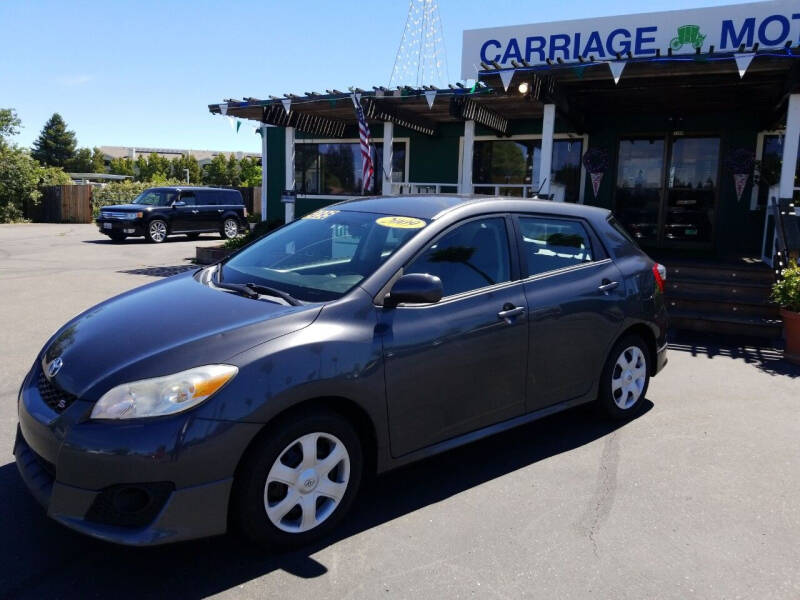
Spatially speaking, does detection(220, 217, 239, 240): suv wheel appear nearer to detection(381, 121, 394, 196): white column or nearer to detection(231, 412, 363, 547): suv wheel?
detection(381, 121, 394, 196): white column

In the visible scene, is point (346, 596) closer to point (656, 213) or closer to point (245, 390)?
point (245, 390)

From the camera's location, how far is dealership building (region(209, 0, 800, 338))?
906cm

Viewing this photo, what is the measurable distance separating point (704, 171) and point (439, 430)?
34.8 ft

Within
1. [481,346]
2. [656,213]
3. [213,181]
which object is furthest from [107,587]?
[213,181]

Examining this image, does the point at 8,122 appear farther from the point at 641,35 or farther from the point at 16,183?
the point at 641,35

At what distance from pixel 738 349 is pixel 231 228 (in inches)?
712

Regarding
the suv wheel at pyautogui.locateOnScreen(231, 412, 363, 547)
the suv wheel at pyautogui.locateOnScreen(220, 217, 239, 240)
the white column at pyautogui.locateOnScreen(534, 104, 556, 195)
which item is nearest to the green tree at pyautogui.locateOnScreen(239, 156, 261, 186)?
the suv wheel at pyautogui.locateOnScreen(220, 217, 239, 240)

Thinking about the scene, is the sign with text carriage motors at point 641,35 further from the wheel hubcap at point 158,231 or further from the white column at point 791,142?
the wheel hubcap at point 158,231

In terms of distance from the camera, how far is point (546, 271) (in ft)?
13.5

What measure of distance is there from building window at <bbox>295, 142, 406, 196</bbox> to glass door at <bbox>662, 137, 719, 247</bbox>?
6.02 metres

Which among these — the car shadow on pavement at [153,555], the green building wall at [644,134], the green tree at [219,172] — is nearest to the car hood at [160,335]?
the car shadow on pavement at [153,555]

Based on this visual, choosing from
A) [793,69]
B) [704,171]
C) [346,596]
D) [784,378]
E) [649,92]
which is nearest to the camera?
[346,596]

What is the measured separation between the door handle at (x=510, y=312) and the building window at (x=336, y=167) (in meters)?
11.8

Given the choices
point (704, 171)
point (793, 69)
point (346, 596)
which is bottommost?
point (346, 596)
